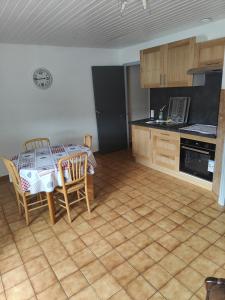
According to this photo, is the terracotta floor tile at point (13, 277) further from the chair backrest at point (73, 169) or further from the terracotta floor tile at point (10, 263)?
the chair backrest at point (73, 169)

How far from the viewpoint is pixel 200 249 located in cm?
206

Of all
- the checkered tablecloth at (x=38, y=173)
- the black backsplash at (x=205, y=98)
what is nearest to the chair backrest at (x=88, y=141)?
the checkered tablecloth at (x=38, y=173)

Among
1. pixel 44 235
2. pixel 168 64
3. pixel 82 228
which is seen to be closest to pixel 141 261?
pixel 82 228

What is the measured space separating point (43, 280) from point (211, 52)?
10.8 ft

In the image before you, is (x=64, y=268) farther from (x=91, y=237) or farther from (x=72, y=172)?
(x=72, y=172)

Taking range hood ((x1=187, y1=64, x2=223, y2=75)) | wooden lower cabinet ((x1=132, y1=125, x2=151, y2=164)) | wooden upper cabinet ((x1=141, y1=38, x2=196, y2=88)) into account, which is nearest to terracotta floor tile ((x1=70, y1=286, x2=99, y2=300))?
wooden lower cabinet ((x1=132, y1=125, x2=151, y2=164))

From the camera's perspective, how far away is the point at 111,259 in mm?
2016

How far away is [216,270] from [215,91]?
2.50 metres

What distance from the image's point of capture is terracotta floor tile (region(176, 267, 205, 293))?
1.70 meters

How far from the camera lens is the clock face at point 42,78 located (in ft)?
12.7

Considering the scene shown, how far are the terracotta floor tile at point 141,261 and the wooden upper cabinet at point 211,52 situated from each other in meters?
2.49

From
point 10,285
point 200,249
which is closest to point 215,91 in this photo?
point 200,249

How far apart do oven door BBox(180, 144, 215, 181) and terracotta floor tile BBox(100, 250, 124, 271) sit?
1796mm

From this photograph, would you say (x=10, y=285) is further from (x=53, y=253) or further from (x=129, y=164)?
(x=129, y=164)
